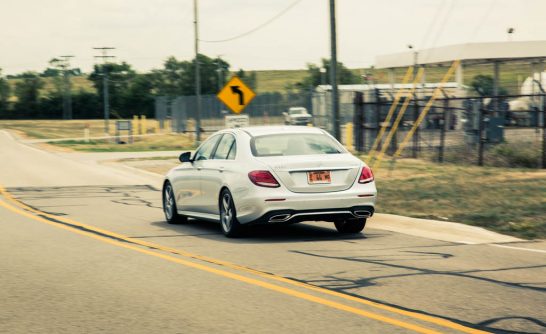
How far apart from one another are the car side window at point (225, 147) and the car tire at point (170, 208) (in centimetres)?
163

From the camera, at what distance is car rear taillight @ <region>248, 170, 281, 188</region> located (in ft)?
40.5

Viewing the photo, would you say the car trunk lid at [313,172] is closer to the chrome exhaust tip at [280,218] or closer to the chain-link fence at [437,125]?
the chrome exhaust tip at [280,218]

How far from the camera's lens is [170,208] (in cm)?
1537

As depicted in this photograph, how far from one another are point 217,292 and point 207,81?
126 meters

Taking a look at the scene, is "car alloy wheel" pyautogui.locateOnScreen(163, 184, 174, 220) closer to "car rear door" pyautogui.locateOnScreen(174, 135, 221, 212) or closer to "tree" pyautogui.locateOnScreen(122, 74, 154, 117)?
"car rear door" pyautogui.locateOnScreen(174, 135, 221, 212)

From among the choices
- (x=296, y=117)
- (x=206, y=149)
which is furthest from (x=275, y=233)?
(x=296, y=117)

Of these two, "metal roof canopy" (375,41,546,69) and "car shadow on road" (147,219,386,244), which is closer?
"car shadow on road" (147,219,386,244)

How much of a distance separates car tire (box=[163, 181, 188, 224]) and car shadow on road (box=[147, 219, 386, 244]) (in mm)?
149

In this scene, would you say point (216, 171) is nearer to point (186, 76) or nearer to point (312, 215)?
point (312, 215)

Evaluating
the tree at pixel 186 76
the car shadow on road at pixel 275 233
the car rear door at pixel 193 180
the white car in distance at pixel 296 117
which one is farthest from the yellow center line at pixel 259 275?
the tree at pixel 186 76

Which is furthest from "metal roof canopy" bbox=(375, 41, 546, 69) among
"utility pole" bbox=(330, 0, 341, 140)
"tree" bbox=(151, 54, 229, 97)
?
"tree" bbox=(151, 54, 229, 97)

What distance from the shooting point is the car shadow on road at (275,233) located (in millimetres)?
12742

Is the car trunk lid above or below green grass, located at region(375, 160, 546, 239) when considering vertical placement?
above

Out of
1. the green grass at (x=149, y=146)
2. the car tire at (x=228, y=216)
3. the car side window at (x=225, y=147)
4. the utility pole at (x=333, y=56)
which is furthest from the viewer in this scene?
the green grass at (x=149, y=146)
